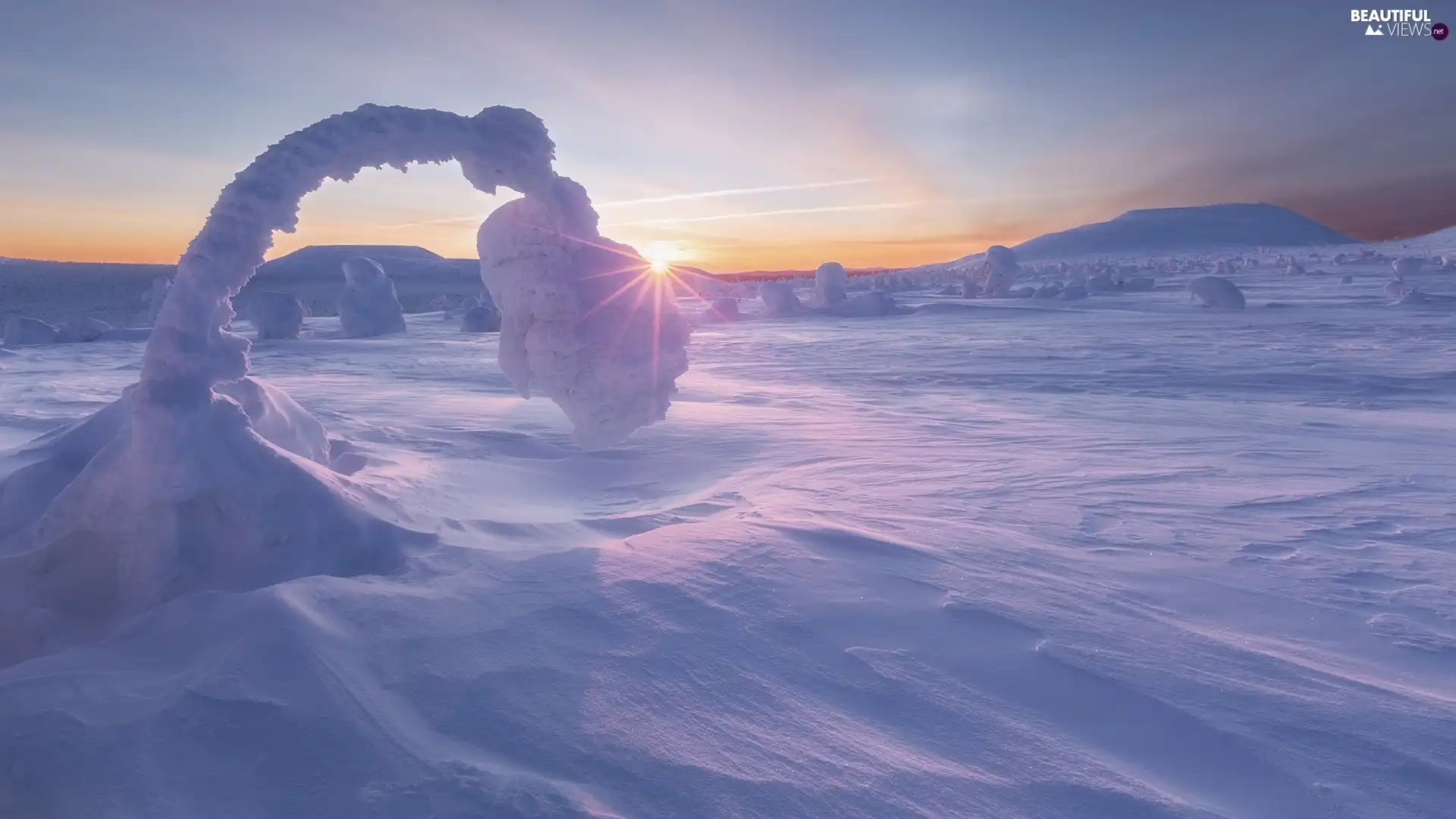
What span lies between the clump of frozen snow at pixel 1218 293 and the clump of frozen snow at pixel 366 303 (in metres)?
17.7

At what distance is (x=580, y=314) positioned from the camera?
131 inches

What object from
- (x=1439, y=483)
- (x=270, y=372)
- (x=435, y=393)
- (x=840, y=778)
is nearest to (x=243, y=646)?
(x=840, y=778)

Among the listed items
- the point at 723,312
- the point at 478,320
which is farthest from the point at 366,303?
the point at 723,312

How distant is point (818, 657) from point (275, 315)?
15860mm

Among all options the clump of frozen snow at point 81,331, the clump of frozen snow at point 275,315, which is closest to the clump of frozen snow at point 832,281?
the clump of frozen snow at point 275,315

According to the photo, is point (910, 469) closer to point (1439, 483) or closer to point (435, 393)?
point (1439, 483)

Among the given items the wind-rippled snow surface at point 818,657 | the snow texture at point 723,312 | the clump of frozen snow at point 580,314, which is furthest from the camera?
the snow texture at point 723,312

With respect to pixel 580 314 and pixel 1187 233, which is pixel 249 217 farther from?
pixel 1187 233

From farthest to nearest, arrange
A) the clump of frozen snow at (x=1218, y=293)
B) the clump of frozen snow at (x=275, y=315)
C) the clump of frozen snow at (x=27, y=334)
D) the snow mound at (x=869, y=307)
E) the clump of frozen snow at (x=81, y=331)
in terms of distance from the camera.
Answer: the snow mound at (x=869, y=307), the clump of frozen snow at (x=1218, y=293), the clump of frozen snow at (x=275, y=315), the clump of frozen snow at (x=81, y=331), the clump of frozen snow at (x=27, y=334)

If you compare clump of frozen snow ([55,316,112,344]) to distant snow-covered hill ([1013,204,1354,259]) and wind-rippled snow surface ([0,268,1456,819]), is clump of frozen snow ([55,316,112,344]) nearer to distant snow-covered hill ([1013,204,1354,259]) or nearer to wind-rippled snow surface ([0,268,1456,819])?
wind-rippled snow surface ([0,268,1456,819])

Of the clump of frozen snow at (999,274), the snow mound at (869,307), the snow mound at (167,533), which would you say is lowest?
the snow mound at (167,533)

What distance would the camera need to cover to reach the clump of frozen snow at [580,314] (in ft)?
10.9

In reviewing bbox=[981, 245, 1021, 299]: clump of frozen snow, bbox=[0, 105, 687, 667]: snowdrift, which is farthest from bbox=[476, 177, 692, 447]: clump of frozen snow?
bbox=[981, 245, 1021, 299]: clump of frozen snow

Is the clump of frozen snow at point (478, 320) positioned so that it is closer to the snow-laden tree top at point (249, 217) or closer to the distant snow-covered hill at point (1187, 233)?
the snow-laden tree top at point (249, 217)
